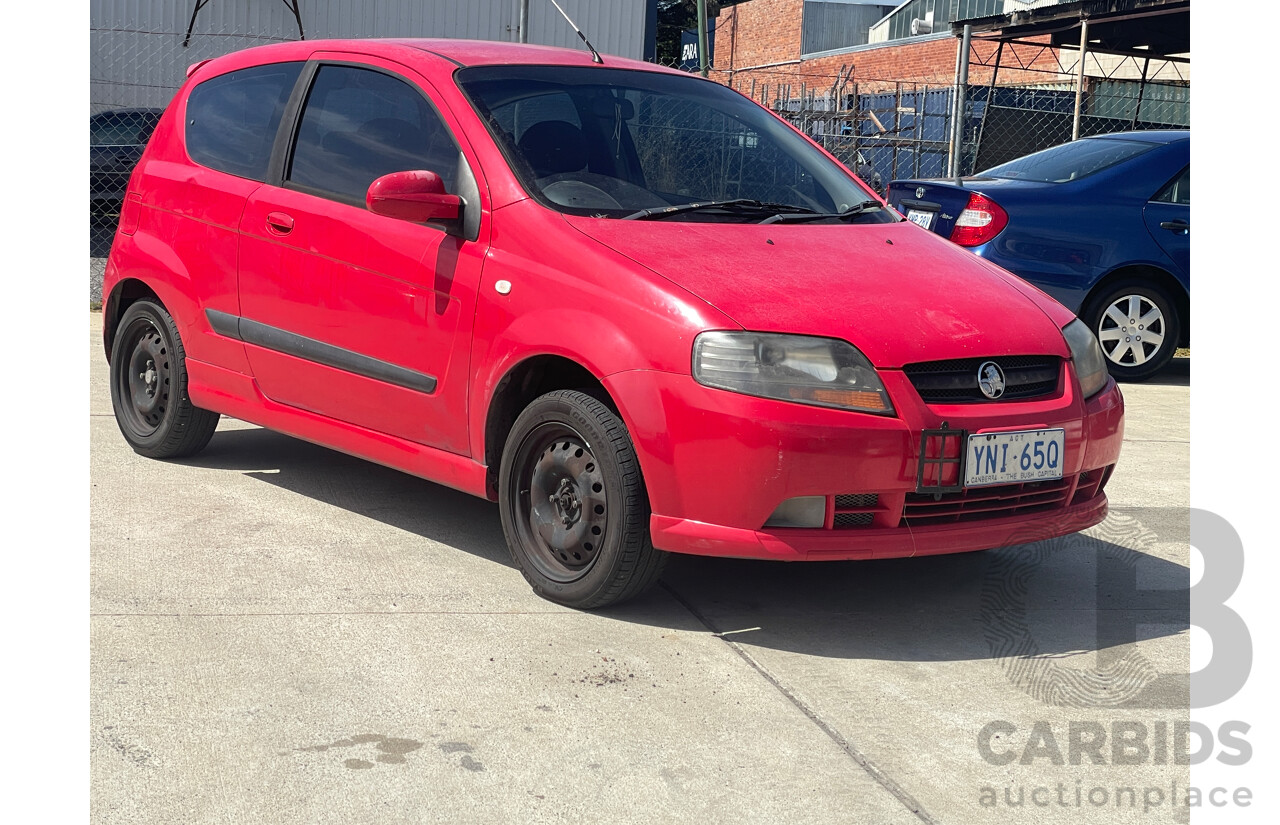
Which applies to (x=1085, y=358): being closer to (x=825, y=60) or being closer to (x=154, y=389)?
(x=154, y=389)

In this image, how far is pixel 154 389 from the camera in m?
5.76

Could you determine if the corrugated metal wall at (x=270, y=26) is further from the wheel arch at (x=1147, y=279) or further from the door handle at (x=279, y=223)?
the door handle at (x=279, y=223)

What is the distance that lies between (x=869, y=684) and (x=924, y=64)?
36.1m

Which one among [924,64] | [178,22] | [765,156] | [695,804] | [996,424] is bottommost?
[695,804]

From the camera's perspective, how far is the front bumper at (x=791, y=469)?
369 cm

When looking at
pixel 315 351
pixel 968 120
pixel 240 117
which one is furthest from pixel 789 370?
pixel 968 120

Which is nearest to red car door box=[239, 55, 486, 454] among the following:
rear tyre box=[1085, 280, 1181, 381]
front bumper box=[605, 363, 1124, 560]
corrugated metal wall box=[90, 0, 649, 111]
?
front bumper box=[605, 363, 1124, 560]

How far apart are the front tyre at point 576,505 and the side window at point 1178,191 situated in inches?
239

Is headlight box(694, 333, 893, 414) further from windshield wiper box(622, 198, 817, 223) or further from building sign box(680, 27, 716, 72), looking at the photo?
building sign box(680, 27, 716, 72)

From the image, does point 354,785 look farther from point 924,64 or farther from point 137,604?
point 924,64

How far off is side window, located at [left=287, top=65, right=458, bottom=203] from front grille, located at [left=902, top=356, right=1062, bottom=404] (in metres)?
1.68

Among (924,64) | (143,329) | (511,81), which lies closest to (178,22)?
(143,329)

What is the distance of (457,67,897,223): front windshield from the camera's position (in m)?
4.45

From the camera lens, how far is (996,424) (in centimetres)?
388
